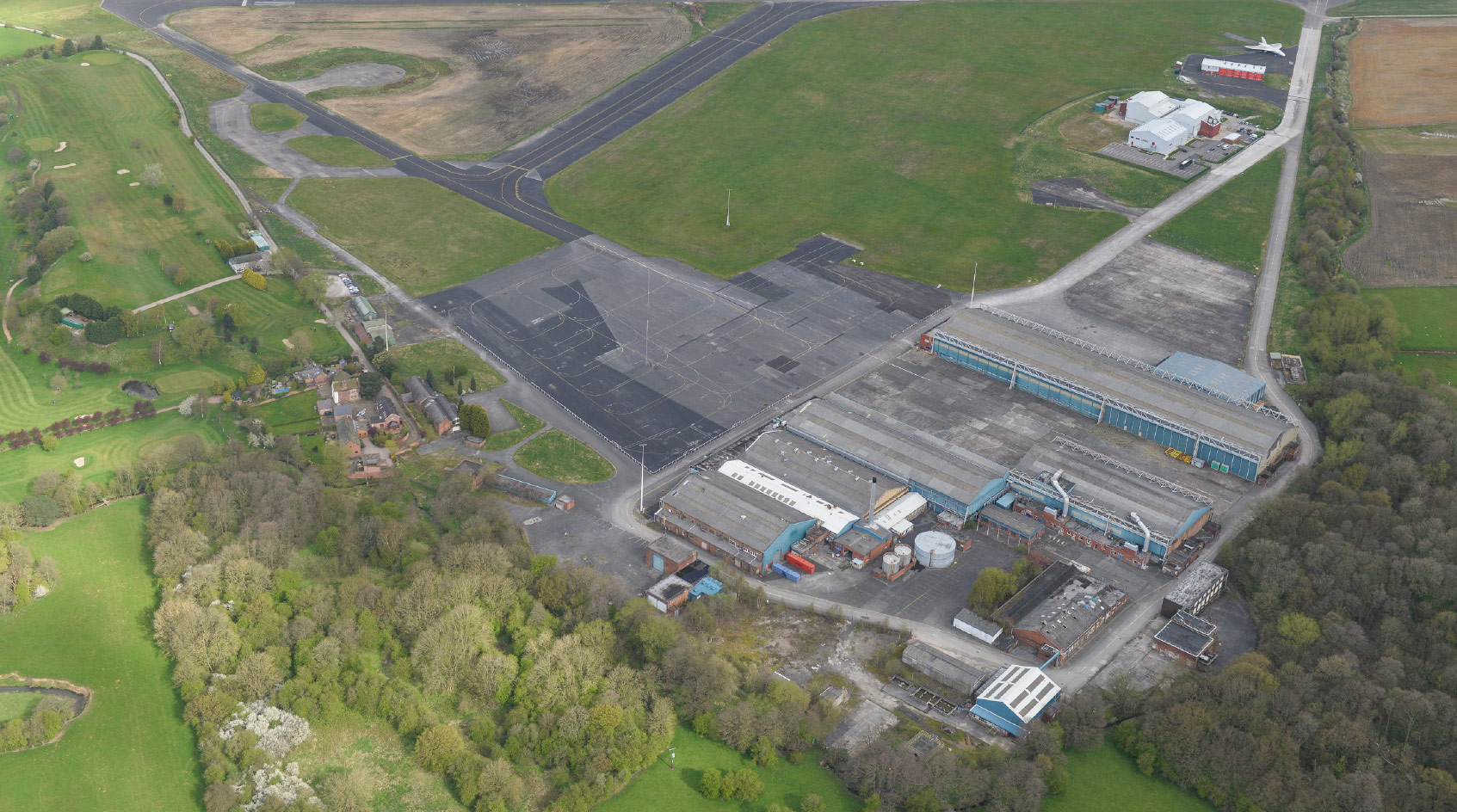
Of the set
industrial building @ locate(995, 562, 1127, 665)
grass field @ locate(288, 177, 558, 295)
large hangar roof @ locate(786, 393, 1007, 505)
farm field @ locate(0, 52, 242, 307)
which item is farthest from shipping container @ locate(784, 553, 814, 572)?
farm field @ locate(0, 52, 242, 307)

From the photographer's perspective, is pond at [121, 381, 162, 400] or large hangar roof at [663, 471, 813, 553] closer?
large hangar roof at [663, 471, 813, 553]

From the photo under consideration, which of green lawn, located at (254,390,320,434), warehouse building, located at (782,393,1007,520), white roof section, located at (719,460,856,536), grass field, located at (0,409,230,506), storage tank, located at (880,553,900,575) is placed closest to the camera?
storage tank, located at (880,553,900,575)

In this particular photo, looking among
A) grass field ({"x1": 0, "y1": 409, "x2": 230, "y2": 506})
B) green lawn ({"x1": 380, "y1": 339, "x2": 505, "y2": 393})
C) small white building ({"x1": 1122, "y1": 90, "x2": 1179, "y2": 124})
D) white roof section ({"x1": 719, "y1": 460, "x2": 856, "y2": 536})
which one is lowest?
grass field ({"x1": 0, "y1": 409, "x2": 230, "y2": 506})

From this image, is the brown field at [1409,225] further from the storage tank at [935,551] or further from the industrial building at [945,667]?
the industrial building at [945,667]

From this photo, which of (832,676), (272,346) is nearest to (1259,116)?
(832,676)

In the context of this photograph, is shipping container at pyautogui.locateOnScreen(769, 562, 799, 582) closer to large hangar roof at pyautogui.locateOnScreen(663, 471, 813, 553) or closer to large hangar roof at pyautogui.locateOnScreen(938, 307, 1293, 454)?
large hangar roof at pyautogui.locateOnScreen(663, 471, 813, 553)

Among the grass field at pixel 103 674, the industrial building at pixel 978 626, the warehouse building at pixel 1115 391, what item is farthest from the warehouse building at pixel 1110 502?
the grass field at pixel 103 674
